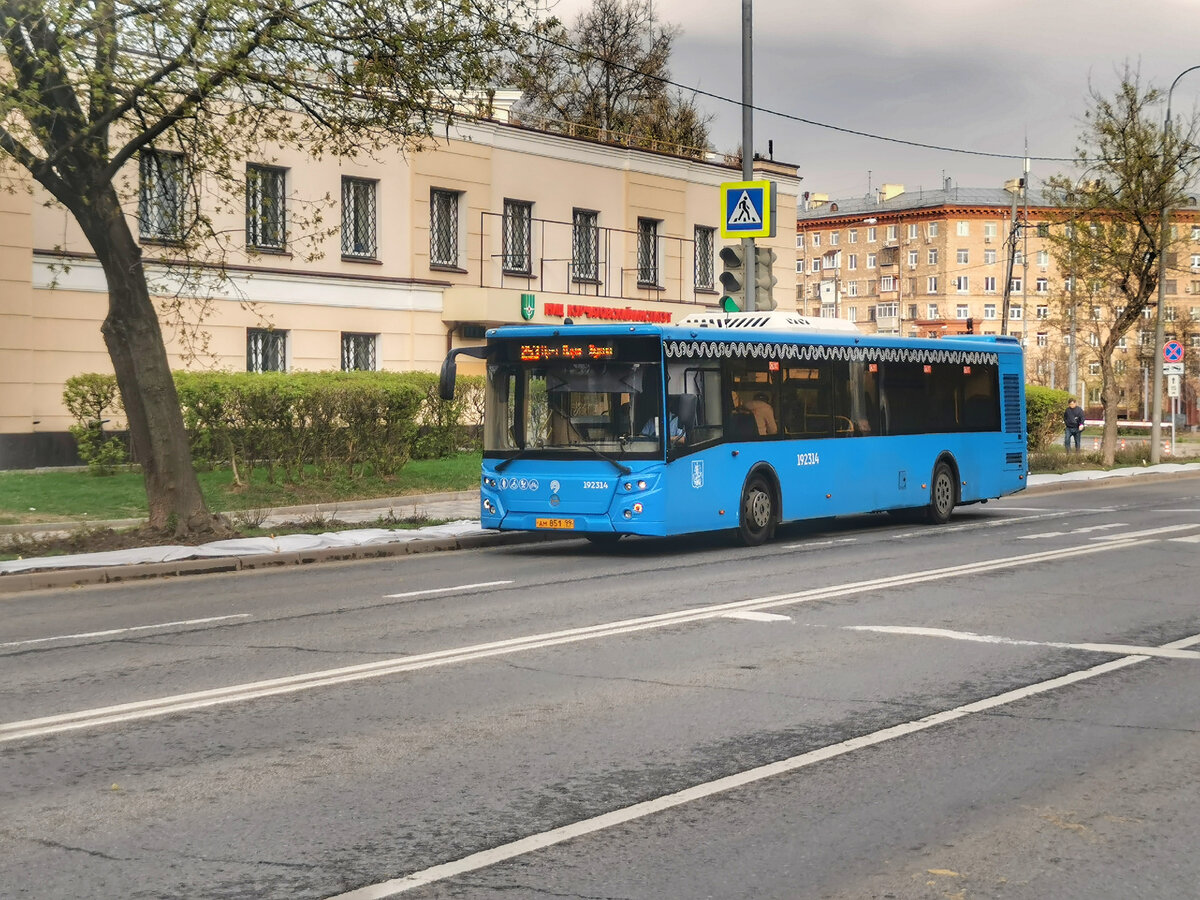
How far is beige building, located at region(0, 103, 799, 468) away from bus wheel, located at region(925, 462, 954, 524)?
967cm

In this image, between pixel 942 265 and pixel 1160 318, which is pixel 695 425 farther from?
pixel 942 265

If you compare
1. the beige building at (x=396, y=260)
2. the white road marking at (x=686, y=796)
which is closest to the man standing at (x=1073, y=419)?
the beige building at (x=396, y=260)

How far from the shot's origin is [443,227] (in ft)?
116

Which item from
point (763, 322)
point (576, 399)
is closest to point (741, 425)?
point (763, 322)

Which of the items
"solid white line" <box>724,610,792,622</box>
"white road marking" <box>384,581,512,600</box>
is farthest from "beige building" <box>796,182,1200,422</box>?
"solid white line" <box>724,610,792,622</box>

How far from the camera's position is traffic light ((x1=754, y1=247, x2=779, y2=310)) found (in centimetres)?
2231

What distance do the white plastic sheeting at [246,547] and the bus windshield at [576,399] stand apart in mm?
1701

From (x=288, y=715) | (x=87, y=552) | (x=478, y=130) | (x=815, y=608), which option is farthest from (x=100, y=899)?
(x=478, y=130)

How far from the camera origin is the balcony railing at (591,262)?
1433 inches

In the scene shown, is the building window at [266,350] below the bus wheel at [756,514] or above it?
above

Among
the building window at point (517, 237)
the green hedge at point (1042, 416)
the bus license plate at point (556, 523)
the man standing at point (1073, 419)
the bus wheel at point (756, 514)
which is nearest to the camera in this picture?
the bus license plate at point (556, 523)

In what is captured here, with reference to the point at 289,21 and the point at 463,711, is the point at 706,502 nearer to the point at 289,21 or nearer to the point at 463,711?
the point at 289,21

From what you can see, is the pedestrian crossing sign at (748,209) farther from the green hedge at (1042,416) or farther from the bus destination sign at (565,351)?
the green hedge at (1042,416)

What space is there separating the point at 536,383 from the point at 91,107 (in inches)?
226
